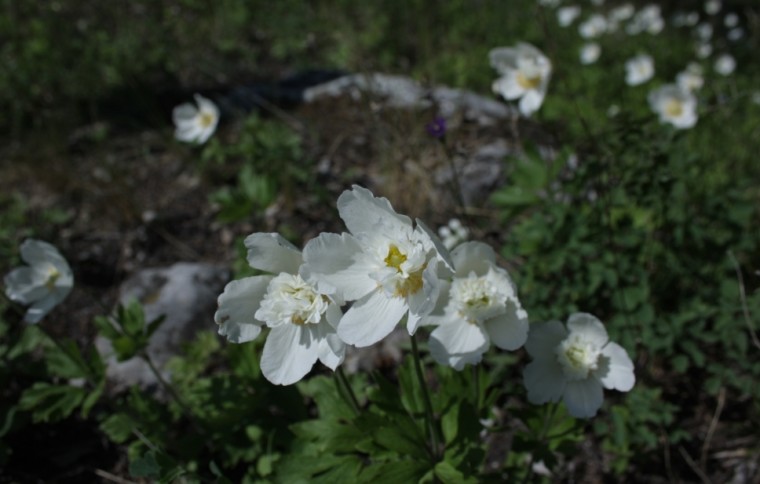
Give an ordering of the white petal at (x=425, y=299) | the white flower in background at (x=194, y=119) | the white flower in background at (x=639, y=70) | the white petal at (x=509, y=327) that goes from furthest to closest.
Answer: the white flower in background at (x=639, y=70)
the white flower in background at (x=194, y=119)
the white petal at (x=509, y=327)
the white petal at (x=425, y=299)

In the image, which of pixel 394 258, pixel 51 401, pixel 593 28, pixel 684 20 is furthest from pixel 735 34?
pixel 51 401

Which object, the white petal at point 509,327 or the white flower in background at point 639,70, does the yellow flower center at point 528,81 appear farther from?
the white flower in background at point 639,70

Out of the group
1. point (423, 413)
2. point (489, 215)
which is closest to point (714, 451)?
point (423, 413)

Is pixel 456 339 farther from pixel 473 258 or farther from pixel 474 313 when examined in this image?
pixel 473 258

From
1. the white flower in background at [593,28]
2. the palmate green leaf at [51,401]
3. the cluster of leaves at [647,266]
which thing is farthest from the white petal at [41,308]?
the white flower in background at [593,28]

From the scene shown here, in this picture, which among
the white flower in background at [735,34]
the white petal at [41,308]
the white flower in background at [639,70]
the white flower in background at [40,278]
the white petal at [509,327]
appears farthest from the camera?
the white flower in background at [735,34]

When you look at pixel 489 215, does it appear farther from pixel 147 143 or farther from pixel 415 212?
pixel 147 143

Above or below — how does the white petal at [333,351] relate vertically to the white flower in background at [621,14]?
below

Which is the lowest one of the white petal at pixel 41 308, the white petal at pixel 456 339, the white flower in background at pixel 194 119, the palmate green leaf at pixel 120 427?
the palmate green leaf at pixel 120 427
